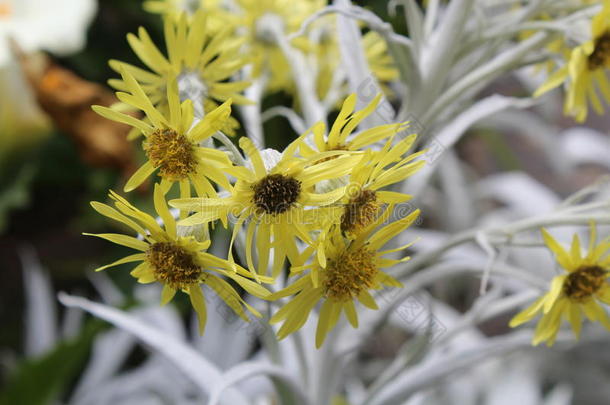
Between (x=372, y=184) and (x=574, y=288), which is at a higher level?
(x=372, y=184)

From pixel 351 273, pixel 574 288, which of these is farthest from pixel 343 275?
pixel 574 288

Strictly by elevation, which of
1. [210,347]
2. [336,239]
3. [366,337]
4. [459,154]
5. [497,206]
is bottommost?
[497,206]

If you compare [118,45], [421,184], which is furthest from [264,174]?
[118,45]

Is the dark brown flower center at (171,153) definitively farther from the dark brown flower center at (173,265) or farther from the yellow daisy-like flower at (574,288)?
the yellow daisy-like flower at (574,288)

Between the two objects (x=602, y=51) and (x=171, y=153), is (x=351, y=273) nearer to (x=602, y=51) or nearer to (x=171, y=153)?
(x=171, y=153)

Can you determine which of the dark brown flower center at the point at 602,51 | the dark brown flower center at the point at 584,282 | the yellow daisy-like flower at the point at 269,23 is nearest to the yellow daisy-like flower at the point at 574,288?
the dark brown flower center at the point at 584,282

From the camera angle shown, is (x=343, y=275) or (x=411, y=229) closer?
(x=343, y=275)

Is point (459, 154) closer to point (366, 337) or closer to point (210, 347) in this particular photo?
point (210, 347)
